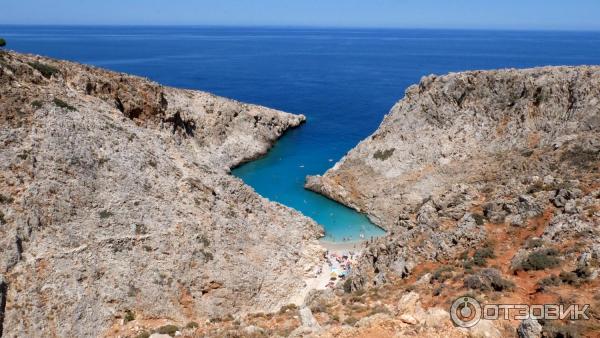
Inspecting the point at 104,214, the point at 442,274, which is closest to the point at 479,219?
the point at 442,274

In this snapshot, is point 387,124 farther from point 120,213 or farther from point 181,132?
point 120,213

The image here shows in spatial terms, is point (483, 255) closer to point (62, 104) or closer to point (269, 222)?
point (269, 222)

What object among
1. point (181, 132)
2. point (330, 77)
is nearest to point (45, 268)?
point (181, 132)

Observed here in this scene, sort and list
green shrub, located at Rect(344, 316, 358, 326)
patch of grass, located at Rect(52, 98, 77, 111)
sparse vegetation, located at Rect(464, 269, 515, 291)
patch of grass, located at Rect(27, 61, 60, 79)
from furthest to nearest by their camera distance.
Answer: patch of grass, located at Rect(27, 61, 60, 79)
patch of grass, located at Rect(52, 98, 77, 111)
sparse vegetation, located at Rect(464, 269, 515, 291)
green shrub, located at Rect(344, 316, 358, 326)

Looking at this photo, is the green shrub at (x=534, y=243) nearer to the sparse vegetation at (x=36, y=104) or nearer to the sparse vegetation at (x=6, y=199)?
the sparse vegetation at (x=6, y=199)

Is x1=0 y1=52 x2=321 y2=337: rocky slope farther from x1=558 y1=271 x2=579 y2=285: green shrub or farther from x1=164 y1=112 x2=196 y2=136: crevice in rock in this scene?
x1=558 y1=271 x2=579 y2=285: green shrub

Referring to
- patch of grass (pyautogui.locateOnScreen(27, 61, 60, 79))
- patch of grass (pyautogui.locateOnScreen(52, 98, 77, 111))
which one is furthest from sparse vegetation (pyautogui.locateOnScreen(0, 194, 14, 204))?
patch of grass (pyautogui.locateOnScreen(27, 61, 60, 79))
